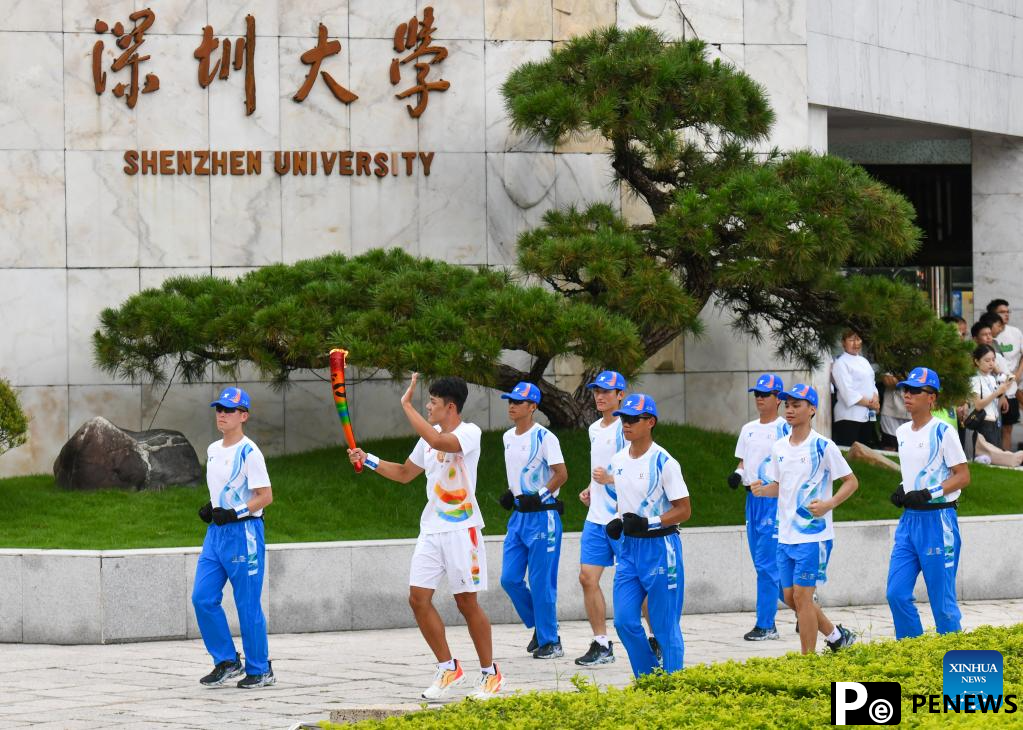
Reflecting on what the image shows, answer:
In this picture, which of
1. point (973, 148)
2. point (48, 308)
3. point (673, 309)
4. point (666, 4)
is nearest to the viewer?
point (673, 309)

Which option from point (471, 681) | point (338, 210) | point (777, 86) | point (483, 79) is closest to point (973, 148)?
point (777, 86)

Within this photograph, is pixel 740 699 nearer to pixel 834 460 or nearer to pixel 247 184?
pixel 834 460

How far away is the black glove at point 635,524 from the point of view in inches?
349

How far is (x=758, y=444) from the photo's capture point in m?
11.9

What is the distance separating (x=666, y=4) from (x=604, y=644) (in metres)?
8.69

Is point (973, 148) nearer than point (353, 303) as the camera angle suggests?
No

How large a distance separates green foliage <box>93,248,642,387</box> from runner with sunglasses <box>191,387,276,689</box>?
2.96m

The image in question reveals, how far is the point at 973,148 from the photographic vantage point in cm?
2180

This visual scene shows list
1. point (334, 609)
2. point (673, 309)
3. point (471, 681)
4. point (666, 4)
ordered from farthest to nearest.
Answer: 1. point (666, 4)
2. point (673, 309)
3. point (334, 609)
4. point (471, 681)

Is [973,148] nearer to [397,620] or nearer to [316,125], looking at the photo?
[316,125]

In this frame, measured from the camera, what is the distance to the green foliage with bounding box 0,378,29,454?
1366 centimetres

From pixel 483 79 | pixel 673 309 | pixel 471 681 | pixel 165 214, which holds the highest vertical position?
pixel 483 79

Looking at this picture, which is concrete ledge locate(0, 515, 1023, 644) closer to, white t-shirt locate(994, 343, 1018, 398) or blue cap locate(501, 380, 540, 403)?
blue cap locate(501, 380, 540, 403)

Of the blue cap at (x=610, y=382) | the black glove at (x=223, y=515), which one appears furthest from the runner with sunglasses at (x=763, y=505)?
the black glove at (x=223, y=515)
